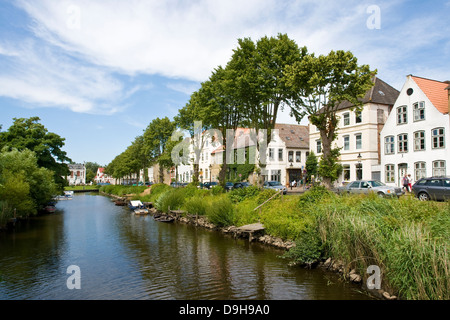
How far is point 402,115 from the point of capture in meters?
34.6

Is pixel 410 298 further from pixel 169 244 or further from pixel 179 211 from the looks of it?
pixel 179 211

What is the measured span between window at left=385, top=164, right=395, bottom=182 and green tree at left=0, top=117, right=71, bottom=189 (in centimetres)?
4380

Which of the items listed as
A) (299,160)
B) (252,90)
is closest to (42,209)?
(252,90)

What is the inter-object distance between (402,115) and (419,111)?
2.04 meters

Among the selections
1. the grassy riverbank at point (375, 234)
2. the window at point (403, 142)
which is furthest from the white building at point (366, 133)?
the grassy riverbank at point (375, 234)

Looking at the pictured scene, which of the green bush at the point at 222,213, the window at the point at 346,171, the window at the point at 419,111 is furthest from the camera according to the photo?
the window at the point at 346,171

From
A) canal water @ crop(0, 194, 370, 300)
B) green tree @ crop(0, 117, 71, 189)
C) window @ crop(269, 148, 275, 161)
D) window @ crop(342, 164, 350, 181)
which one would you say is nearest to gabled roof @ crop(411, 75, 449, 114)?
window @ crop(342, 164, 350, 181)

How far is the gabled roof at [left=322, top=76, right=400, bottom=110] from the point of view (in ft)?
131

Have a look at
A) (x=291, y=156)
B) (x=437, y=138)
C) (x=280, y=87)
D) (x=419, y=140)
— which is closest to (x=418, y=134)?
(x=419, y=140)

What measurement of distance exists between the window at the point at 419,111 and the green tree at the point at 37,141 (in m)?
45.7

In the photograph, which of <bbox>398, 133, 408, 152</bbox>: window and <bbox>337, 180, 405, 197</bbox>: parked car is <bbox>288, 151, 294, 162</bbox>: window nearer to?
<bbox>398, 133, 408, 152</bbox>: window

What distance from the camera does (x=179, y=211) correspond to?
32500 mm

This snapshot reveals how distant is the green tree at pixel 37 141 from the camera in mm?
40625

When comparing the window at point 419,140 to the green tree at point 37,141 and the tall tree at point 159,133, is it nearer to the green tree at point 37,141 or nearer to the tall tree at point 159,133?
the tall tree at point 159,133
